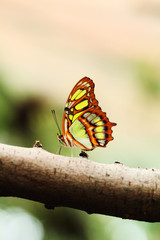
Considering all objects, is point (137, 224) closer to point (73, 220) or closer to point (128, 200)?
point (73, 220)

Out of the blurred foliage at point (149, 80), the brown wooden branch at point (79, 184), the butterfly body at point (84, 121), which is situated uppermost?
the blurred foliage at point (149, 80)

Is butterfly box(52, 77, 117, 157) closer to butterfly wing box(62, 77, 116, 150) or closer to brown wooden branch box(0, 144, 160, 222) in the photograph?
butterfly wing box(62, 77, 116, 150)

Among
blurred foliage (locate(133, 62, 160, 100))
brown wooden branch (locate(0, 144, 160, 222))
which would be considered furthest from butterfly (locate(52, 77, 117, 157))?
blurred foliage (locate(133, 62, 160, 100))

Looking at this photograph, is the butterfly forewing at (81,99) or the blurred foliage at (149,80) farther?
the blurred foliage at (149,80)

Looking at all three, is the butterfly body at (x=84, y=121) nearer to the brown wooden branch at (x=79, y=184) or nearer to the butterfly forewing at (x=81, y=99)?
the butterfly forewing at (x=81, y=99)

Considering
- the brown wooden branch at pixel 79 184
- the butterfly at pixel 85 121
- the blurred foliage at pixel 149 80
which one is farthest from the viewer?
the blurred foliage at pixel 149 80

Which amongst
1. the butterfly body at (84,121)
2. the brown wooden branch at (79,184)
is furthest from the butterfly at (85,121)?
the brown wooden branch at (79,184)

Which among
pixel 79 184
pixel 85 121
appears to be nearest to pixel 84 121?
pixel 85 121

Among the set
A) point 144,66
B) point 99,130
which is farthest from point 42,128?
point 99,130
